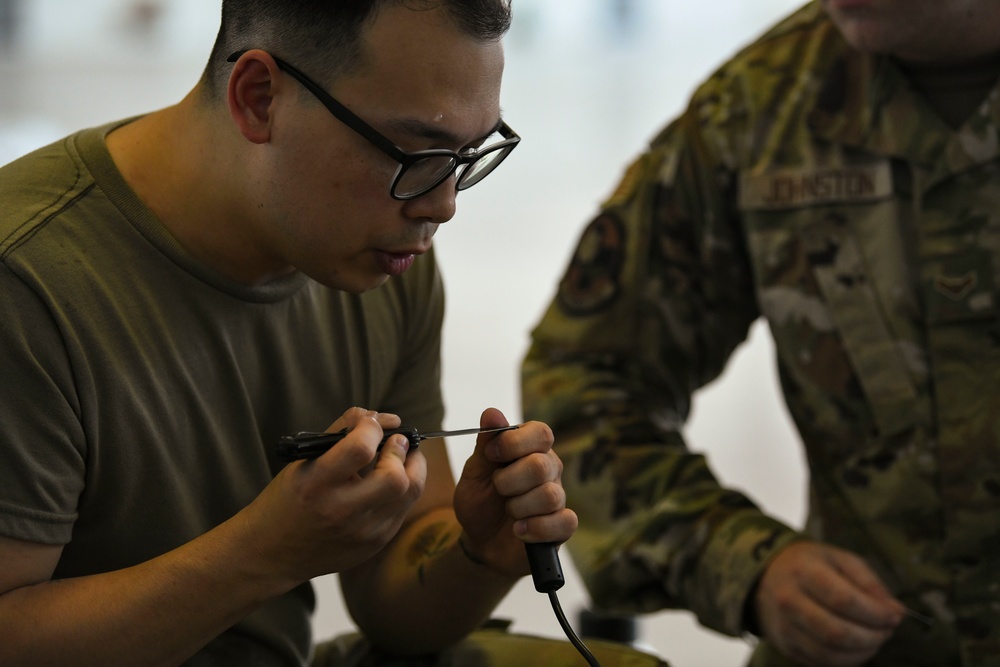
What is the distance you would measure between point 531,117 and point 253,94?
3.49 m

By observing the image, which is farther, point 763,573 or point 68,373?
point 763,573

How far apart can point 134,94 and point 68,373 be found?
3.13 metres

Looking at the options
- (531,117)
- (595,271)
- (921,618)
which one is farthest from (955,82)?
(531,117)

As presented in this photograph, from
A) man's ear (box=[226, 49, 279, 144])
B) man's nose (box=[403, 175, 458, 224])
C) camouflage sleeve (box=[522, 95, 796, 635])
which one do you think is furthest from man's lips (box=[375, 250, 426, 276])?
camouflage sleeve (box=[522, 95, 796, 635])

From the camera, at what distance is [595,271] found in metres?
1.65

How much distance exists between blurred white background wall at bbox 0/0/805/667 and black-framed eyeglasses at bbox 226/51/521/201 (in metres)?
1.69

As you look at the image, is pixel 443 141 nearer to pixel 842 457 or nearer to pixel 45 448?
pixel 45 448

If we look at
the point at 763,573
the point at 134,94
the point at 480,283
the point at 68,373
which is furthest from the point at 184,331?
the point at 134,94

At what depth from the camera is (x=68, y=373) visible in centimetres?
98

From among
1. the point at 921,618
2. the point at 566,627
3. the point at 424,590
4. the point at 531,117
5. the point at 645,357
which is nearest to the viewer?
the point at 566,627

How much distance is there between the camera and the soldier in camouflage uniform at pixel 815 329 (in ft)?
4.80

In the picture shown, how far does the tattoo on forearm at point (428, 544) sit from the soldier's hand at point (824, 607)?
40 cm

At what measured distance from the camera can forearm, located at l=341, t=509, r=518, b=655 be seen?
1217 millimetres

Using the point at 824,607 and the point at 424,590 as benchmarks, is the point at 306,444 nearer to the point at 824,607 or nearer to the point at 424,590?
the point at 424,590
